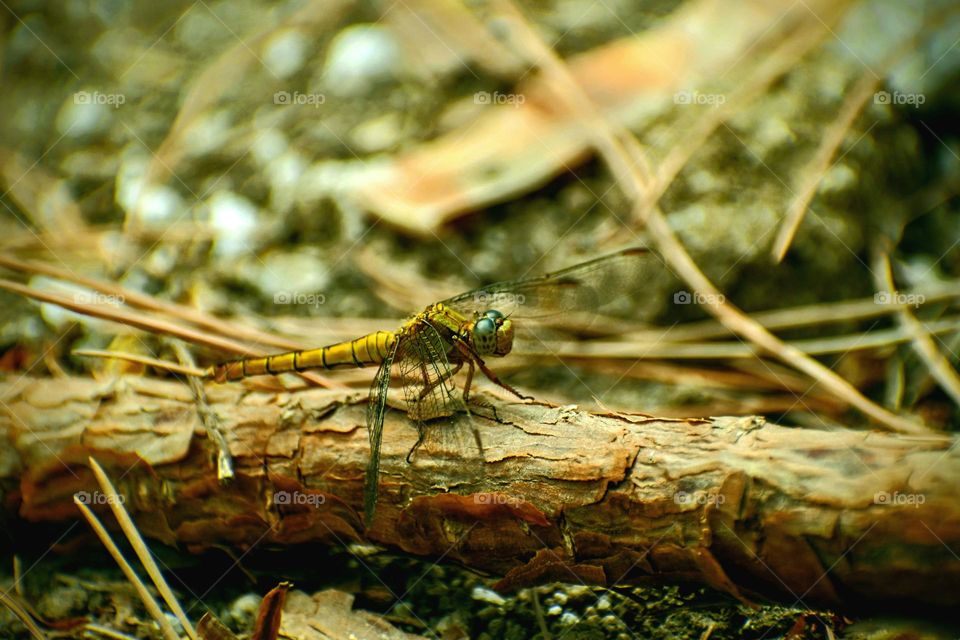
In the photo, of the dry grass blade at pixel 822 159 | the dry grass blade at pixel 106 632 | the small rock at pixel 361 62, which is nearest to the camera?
the dry grass blade at pixel 106 632

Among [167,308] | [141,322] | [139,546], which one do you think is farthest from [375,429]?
[167,308]

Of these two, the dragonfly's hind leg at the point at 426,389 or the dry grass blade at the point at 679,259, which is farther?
the dry grass blade at the point at 679,259

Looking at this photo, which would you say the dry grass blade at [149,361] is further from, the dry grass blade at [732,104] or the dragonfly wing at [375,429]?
the dry grass blade at [732,104]

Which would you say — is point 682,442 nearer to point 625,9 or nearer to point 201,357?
point 201,357

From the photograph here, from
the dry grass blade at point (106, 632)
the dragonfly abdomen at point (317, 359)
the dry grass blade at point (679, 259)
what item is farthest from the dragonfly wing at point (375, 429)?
the dry grass blade at point (679, 259)

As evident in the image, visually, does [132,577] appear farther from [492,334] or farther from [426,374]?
[492,334]

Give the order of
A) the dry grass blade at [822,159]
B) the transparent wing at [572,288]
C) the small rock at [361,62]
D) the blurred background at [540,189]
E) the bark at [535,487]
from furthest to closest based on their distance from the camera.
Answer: the small rock at [361,62]
the dry grass blade at [822,159]
the blurred background at [540,189]
the transparent wing at [572,288]
the bark at [535,487]

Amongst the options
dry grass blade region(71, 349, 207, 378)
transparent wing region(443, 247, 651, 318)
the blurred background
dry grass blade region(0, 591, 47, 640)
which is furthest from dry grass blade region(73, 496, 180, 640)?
transparent wing region(443, 247, 651, 318)
